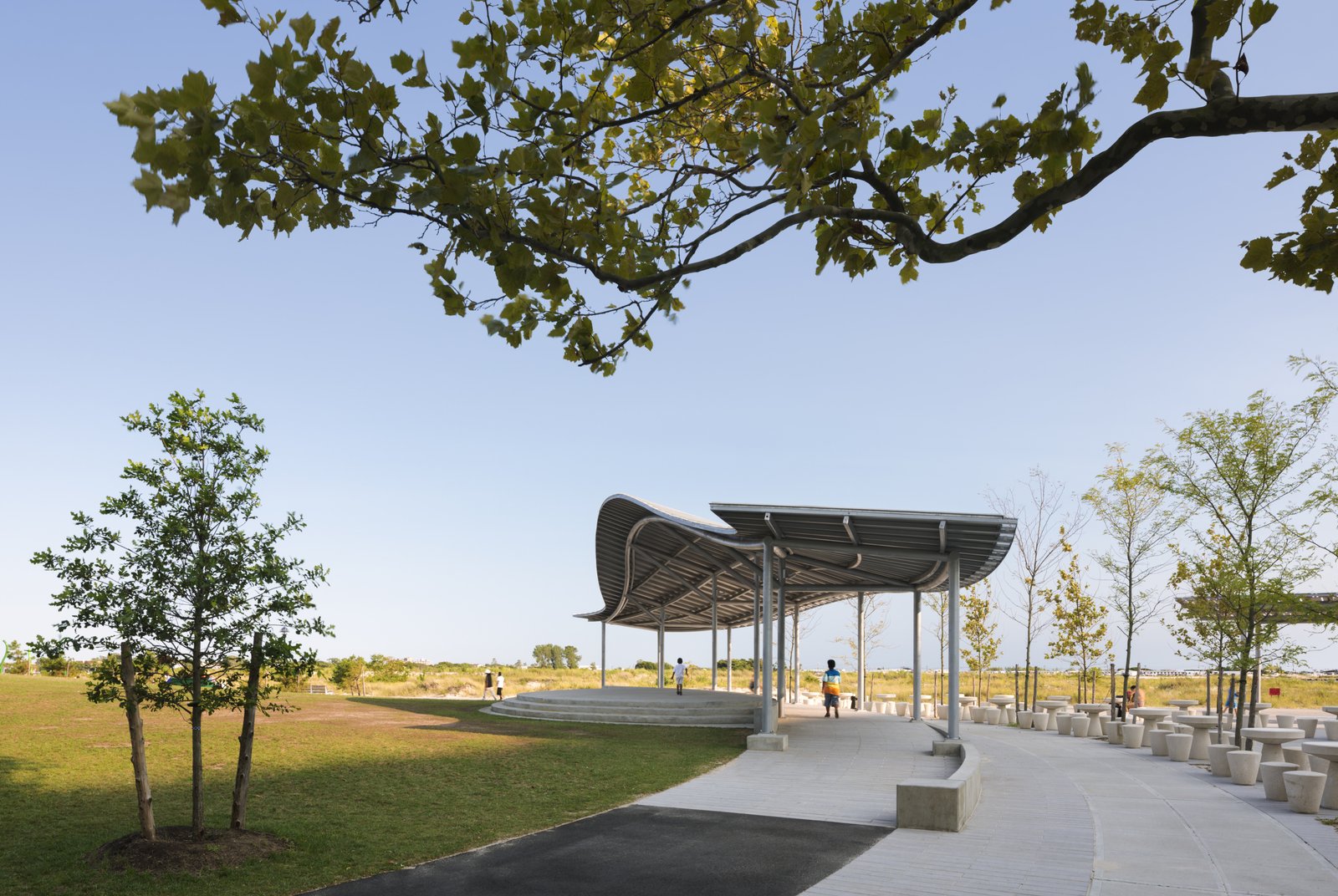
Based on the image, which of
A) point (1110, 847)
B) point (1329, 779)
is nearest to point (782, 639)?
point (1329, 779)

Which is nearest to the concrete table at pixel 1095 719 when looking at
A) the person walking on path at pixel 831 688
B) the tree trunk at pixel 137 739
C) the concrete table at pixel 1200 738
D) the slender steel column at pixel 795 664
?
the concrete table at pixel 1200 738

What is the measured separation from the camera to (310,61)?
3.56 m

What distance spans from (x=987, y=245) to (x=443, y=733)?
17770mm

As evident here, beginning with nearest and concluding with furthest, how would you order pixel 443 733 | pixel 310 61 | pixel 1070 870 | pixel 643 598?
pixel 310 61 < pixel 1070 870 < pixel 443 733 < pixel 643 598

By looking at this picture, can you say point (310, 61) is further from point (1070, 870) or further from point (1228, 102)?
point (1070, 870)

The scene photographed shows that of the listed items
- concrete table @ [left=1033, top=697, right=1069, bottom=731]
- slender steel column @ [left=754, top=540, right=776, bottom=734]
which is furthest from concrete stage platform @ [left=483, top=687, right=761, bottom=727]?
concrete table @ [left=1033, top=697, right=1069, bottom=731]

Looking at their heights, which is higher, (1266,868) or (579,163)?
(579,163)

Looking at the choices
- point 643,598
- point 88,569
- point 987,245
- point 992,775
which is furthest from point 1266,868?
point 643,598

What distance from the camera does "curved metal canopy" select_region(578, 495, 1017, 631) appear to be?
15672mm

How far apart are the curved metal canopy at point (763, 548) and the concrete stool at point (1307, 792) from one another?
5.28 meters

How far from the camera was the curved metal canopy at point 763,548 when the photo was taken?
15.7 m

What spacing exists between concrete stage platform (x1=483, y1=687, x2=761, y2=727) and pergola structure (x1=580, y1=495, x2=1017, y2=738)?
1772 millimetres

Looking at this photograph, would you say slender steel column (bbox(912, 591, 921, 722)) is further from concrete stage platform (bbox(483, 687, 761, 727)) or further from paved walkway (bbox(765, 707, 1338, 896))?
paved walkway (bbox(765, 707, 1338, 896))

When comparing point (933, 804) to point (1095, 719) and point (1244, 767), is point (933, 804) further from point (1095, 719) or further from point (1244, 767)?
point (1095, 719)
